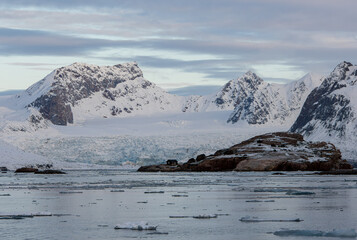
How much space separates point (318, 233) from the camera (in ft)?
75.5

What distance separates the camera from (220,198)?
136 ft

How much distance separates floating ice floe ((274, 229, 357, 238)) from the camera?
879 inches

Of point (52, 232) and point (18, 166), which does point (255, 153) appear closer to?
point (18, 166)

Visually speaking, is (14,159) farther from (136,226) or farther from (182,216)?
(136,226)

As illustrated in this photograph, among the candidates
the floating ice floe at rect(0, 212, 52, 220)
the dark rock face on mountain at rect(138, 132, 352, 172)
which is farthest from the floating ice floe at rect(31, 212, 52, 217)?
the dark rock face on mountain at rect(138, 132, 352, 172)

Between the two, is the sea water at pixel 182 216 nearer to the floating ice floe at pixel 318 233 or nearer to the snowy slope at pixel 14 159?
the floating ice floe at pixel 318 233

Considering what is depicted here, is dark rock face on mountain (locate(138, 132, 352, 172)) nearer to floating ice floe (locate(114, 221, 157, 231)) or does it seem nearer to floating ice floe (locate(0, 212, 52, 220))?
floating ice floe (locate(0, 212, 52, 220))

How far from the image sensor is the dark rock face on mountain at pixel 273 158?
127 m

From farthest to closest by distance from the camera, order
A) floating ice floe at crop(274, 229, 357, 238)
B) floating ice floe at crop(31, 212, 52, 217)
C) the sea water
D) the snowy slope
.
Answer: the snowy slope < floating ice floe at crop(31, 212, 52, 217) < the sea water < floating ice floe at crop(274, 229, 357, 238)

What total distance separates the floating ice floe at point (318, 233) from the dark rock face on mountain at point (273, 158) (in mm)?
103051

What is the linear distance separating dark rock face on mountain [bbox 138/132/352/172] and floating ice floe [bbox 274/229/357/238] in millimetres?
103051

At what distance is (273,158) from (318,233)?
106267 mm

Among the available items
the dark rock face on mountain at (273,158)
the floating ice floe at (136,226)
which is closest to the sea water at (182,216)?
the floating ice floe at (136,226)

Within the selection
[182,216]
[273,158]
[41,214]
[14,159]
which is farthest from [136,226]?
[14,159]
